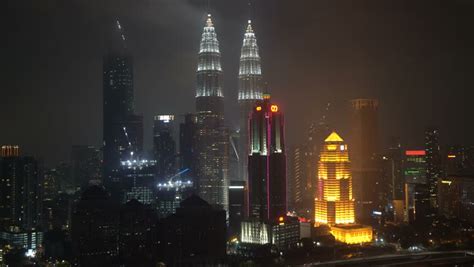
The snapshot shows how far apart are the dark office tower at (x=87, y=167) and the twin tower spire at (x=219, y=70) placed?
311 cm

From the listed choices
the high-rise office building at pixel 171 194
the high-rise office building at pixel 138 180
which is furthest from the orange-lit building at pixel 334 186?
the high-rise office building at pixel 138 180

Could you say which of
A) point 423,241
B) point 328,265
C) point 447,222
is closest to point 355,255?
point 328,265

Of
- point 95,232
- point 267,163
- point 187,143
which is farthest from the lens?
point 187,143

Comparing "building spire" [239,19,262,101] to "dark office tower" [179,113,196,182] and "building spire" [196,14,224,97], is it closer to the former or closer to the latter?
"building spire" [196,14,224,97]

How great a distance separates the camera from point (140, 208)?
1092cm

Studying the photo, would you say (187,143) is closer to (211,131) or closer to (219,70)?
(211,131)

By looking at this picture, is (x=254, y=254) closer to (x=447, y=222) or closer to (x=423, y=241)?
(x=423, y=241)

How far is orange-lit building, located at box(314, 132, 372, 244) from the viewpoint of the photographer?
14.4m

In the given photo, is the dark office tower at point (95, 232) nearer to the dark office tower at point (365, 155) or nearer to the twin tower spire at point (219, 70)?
the twin tower spire at point (219, 70)

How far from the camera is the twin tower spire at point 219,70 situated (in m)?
14.3

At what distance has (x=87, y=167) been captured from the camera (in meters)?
15.2

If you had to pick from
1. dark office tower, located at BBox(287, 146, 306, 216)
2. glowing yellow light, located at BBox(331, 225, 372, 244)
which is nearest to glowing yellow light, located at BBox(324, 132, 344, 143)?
dark office tower, located at BBox(287, 146, 306, 216)

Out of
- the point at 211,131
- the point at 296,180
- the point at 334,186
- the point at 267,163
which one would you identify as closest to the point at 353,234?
the point at 334,186

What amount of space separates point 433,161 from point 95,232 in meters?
10.1
